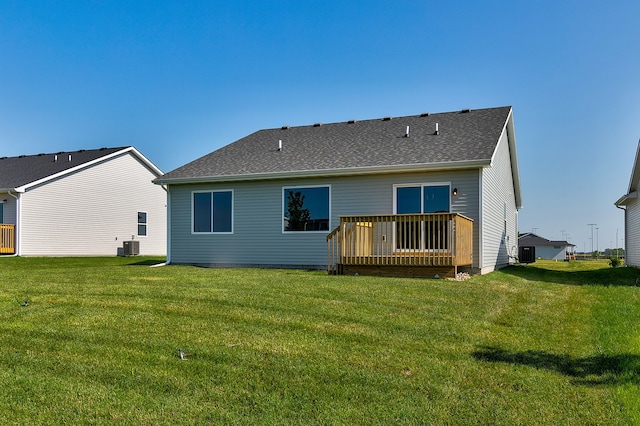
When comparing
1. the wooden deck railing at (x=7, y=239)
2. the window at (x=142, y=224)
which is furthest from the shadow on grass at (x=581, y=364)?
the window at (x=142, y=224)

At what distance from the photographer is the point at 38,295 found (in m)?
6.78

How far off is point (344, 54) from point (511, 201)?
320 inches

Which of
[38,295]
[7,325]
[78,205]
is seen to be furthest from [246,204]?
[78,205]

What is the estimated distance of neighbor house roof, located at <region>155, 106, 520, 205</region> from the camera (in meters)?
12.1

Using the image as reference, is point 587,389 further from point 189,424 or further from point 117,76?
point 117,76

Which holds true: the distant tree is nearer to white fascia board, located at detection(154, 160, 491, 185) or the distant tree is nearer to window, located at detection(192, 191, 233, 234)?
white fascia board, located at detection(154, 160, 491, 185)

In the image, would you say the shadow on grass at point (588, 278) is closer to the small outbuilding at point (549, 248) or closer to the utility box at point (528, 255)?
the utility box at point (528, 255)

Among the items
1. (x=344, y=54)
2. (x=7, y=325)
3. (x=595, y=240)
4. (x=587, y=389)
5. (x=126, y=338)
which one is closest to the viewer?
(x=587, y=389)

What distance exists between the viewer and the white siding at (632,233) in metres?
16.2

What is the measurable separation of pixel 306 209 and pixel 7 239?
13.1m

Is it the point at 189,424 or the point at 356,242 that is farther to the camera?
the point at 356,242

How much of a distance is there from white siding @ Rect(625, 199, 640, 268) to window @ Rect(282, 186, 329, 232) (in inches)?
422

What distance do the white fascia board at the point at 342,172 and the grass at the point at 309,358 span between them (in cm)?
478

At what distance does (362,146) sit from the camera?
46.2ft
